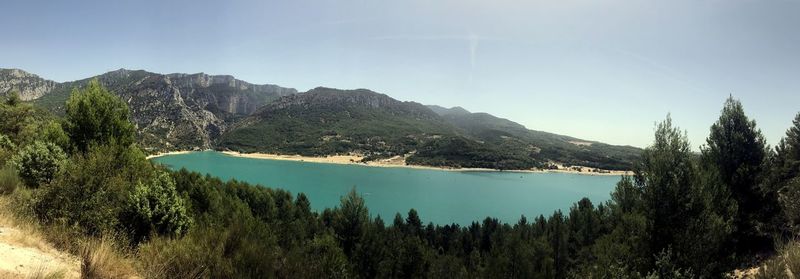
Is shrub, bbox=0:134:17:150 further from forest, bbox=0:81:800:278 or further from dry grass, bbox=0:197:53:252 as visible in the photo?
dry grass, bbox=0:197:53:252

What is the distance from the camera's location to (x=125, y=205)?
34.7 ft

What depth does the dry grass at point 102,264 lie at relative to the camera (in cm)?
569

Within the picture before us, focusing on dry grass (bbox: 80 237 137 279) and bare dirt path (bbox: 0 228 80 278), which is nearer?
bare dirt path (bbox: 0 228 80 278)

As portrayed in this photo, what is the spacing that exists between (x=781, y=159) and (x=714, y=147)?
258cm

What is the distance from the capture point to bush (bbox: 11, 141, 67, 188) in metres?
12.1

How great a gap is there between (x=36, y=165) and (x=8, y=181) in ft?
3.71

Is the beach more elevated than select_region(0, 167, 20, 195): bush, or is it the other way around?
select_region(0, 167, 20, 195): bush

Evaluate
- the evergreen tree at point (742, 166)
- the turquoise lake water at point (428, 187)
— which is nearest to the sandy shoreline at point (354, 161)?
the turquoise lake water at point (428, 187)

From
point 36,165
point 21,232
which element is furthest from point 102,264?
point 36,165

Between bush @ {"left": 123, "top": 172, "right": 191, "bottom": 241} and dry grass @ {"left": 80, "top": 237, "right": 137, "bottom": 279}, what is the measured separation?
3703mm

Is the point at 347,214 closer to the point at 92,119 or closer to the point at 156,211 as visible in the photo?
the point at 92,119

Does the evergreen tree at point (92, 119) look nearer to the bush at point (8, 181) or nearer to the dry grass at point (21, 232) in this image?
the bush at point (8, 181)

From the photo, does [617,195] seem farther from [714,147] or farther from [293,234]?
[293,234]

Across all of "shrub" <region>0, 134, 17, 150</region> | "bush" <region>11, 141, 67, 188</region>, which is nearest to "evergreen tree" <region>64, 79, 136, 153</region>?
"shrub" <region>0, 134, 17, 150</region>
